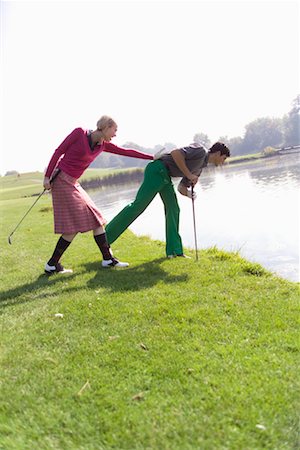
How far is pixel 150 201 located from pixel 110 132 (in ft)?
5.00

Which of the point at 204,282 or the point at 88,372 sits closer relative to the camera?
the point at 88,372

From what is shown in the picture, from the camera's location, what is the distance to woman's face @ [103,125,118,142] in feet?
17.5

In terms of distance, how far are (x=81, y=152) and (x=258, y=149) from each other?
5308 inches

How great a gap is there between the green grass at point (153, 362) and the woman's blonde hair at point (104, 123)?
223 cm

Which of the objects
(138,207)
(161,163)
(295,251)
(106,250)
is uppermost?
(161,163)

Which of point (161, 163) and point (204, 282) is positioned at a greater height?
point (161, 163)

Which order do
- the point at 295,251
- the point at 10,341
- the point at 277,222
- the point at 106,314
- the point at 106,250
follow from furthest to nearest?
the point at 277,222 < the point at 295,251 < the point at 106,250 < the point at 106,314 < the point at 10,341

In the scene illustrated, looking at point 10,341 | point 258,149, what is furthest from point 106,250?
point 258,149

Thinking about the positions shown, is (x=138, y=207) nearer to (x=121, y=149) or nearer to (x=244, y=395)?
(x=121, y=149)

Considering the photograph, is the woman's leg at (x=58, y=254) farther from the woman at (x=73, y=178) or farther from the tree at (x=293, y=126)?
the tree at (x=293, y=126)

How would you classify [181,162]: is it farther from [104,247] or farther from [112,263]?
[112,263]

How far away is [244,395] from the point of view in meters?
2.57

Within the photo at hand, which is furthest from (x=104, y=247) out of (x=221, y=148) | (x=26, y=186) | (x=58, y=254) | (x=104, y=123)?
(x=26, y=186)

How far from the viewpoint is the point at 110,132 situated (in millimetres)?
5352
